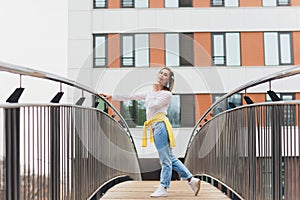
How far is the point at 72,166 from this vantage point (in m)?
4.35

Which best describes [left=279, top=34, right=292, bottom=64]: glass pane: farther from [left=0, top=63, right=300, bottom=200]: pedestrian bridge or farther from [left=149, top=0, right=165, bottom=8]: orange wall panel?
[left=0, top=63, right=300, bottom=200]: pedestrian bridge

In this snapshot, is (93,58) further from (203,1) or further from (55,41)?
(203,1)

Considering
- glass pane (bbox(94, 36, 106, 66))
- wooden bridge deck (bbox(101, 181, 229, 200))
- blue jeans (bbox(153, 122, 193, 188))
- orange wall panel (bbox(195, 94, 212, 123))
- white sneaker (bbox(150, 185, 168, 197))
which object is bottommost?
wooden bridge deck (bbox(101, 181, 229, 200))

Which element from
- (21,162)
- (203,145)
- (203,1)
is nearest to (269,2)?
(203,1)

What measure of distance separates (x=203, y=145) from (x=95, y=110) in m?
3.03

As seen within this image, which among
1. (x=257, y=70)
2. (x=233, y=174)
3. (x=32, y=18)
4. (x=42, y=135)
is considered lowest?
(x=233, y=174)

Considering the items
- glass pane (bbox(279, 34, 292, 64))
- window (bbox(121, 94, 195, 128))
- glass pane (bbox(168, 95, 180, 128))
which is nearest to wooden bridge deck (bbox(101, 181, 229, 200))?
window (bbox(121, 94, 195, 128))

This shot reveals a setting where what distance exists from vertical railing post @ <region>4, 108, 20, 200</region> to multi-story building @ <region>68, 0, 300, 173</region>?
1722cm

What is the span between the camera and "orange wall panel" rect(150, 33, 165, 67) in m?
20.4

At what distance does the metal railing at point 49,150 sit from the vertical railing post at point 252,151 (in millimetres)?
1341

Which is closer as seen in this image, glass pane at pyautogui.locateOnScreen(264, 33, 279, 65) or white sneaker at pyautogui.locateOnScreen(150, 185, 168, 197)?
white sneaker at pyautogui.locateOnScreen(150, 185, 168, 197)

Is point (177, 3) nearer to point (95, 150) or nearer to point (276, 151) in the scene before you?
point (95, 150)

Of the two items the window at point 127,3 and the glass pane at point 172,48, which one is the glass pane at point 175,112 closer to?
the glass pane at point 172,48

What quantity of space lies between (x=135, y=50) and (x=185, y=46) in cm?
176
